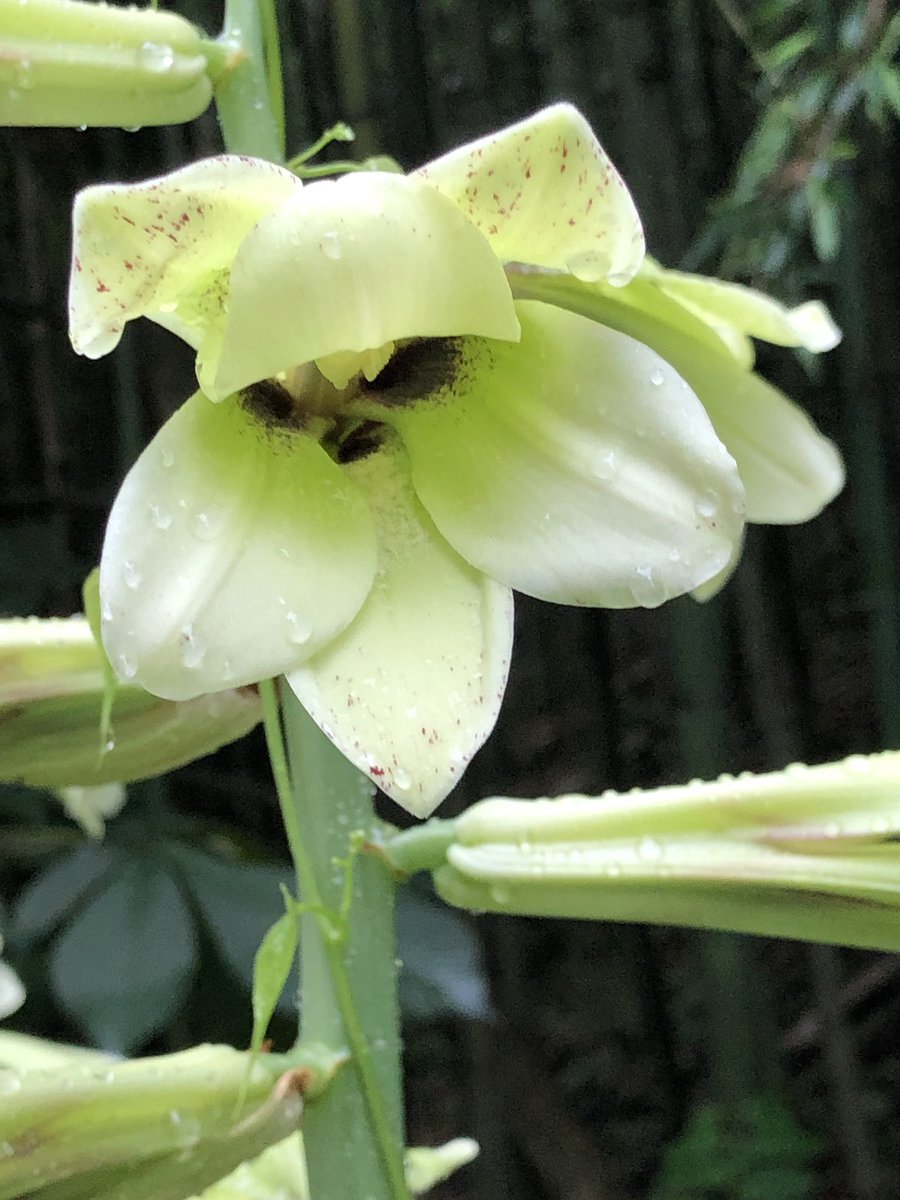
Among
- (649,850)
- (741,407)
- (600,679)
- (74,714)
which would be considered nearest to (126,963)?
(74,714)

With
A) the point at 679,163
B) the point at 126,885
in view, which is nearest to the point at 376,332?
the point at 126,885

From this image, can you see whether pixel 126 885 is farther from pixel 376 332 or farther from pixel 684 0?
pixel 684 0

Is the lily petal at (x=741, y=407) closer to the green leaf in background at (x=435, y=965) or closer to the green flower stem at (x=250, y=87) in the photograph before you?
the green flower stem at (x=250, y=87)

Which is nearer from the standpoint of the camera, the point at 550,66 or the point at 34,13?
the point at 34,13

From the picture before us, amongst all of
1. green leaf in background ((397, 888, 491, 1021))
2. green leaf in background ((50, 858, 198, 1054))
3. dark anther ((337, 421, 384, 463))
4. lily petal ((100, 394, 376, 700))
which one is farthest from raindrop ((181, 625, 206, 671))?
green leaf in background ((397, 888, 491, 1021))

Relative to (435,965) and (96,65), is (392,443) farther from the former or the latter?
(435,965)

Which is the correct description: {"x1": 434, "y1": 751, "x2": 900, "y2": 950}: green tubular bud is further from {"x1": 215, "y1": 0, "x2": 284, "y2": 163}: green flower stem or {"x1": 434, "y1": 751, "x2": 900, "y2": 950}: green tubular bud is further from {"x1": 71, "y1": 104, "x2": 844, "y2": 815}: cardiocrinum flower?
{"x1": 215, "y1": 0, "x2": 284, "y2": 163}: green flower stem
